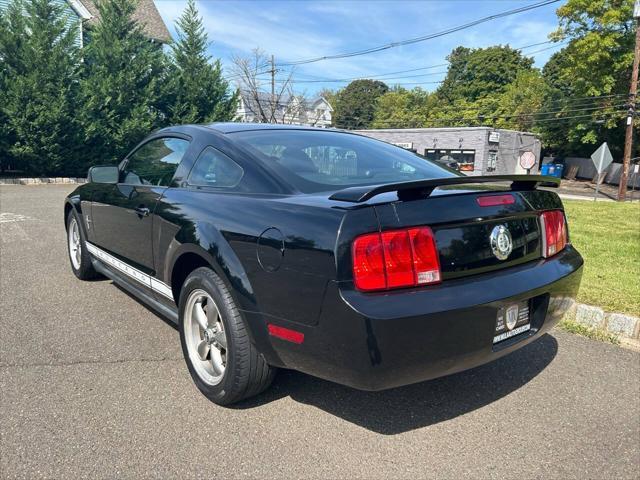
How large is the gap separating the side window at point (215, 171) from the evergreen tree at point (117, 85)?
16447 millimetres

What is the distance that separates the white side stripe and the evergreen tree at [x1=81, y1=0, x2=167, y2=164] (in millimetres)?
14989

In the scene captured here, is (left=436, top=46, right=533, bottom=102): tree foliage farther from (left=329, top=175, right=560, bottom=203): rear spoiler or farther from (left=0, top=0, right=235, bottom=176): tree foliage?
(left=329, top=175, right=560, bottom=203): rear spoiler

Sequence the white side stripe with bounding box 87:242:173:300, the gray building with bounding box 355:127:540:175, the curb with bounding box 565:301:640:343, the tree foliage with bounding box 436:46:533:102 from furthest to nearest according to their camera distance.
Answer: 1. the tree foliage with bounding box 436:46:533:102
2. the gray building with bounding box 355:127:540:175
3. the curb with bounding box 565:301:640:343
4. the white side stripe with bounding box 87:242:173:300

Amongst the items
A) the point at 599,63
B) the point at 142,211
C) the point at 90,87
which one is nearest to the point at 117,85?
the point at 90,87

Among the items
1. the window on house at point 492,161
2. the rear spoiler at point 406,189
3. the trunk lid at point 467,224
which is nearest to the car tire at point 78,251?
the rear spoiler at point 406,189

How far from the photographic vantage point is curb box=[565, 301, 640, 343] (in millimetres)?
3744

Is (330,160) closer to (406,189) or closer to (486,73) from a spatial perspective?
(406,189)

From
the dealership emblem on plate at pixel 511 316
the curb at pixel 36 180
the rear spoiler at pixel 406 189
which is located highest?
the rear spoiler at pixel 406 189

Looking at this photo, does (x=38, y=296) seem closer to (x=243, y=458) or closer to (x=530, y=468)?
(x=243, y=458)

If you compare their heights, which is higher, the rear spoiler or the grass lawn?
the rear spoiler

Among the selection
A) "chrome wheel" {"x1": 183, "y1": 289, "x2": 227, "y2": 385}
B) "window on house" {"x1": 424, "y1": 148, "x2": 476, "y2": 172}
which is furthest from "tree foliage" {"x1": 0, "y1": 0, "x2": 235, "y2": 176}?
"window on house" {"x1": 424, "y1": 148, "x2": 476, "y2": 172}

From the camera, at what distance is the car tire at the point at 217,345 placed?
2443 millimetres

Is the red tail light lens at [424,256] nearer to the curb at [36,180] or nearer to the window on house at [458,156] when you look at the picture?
the curb at [36,180]

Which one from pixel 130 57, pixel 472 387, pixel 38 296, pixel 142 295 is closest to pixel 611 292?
pixel 472 387
